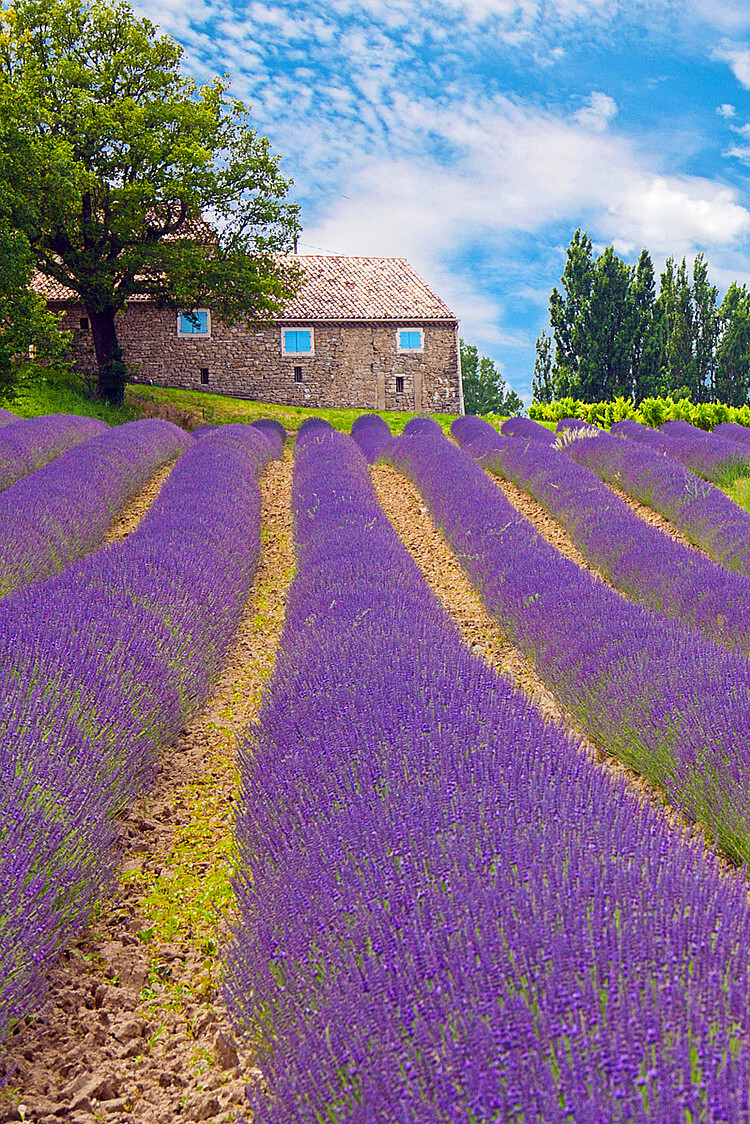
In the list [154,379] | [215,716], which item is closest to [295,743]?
[215,716]

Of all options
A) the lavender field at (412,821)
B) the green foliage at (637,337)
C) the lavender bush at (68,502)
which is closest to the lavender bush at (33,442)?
the lavender bush at (68,502)

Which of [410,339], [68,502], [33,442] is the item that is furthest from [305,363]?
[68,502]

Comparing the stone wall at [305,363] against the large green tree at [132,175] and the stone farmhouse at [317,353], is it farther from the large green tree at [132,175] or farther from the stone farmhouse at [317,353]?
the large green tree at [132,175]

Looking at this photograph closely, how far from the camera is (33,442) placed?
8.75m

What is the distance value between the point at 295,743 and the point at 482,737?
534 mm

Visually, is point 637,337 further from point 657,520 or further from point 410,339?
point 657,520

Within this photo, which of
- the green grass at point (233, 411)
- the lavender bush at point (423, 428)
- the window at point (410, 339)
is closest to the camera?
the lavender bush at point (423, 428)

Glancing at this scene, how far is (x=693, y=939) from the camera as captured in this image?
1233 mm

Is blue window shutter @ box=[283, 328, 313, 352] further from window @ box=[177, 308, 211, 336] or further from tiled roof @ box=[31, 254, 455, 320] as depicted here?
window @ box=[177, 308, 211, 336]

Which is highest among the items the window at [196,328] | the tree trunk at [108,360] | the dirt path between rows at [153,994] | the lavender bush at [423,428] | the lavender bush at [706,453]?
the window at [196,328]

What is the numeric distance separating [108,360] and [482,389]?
28.4m

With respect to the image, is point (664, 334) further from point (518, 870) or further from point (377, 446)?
point (518, 870)

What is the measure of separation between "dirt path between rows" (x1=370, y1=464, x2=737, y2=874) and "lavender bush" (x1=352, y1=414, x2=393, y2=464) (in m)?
1.28

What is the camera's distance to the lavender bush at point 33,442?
7844 mm
